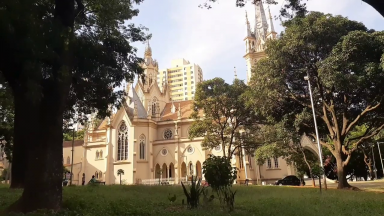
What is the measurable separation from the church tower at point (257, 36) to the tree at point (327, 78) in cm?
2655

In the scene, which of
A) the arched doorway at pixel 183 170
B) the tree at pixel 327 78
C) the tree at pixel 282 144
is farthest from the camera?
the arched doorway at pixel 183 170

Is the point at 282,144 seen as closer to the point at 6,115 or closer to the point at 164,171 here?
the point at 6,115

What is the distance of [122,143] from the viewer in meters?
47.2

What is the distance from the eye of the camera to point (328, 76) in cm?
1875

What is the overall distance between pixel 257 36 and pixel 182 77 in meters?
70.5

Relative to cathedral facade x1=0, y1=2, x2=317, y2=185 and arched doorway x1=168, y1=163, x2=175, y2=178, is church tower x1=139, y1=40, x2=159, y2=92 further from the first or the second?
arched doorway x1=168, y1=163, x2=175, y2=178

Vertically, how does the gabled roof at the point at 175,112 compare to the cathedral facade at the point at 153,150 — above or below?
above

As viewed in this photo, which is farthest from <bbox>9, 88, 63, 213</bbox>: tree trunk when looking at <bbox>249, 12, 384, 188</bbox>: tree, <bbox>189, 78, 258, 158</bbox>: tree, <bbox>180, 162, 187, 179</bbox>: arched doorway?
<bbox>180, 162, 187, 179</bbox>: arched doorway

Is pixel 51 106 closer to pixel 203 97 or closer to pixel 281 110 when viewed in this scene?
pixel 281 110

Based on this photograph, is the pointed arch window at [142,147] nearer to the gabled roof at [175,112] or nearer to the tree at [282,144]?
the gabled roof at [175,112]

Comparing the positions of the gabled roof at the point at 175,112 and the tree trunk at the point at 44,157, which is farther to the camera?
the gabled roof at the point at 175,112

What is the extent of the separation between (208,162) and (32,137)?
5.37 meters

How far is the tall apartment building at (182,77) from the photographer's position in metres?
120

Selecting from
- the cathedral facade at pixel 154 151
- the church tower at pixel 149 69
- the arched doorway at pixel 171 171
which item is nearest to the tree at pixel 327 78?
the cathedral facade at pixel 154 151
